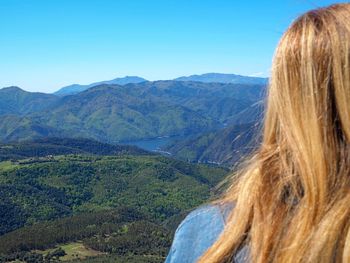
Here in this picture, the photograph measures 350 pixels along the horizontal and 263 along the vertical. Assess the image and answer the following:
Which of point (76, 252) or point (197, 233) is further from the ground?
point (197, 233)

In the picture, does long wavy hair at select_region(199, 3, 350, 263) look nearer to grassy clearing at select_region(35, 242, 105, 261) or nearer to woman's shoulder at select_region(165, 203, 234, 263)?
woman's shoulder at select_region(165, 203, 234, 263)

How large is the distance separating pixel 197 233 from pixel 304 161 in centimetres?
74

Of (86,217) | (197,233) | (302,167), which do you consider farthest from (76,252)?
(302,167)

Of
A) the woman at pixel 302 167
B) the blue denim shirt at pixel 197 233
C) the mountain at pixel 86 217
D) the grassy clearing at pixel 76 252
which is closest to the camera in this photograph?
the woman at pixel 302 167

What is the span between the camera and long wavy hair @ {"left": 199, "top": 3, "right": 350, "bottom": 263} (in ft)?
7.36

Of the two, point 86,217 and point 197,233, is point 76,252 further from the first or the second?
point 197,233


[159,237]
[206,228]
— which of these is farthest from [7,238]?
[206,228]

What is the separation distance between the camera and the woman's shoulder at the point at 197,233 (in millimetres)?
2670

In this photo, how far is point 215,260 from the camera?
7.89 feet

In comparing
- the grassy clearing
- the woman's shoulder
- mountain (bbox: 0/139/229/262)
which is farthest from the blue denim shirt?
the grassy clearing

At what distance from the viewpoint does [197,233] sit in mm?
2713

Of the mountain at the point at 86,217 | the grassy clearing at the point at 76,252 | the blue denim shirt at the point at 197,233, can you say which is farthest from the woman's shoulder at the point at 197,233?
the grassy clearing at the point at 76,252

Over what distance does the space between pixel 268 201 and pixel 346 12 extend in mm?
1057

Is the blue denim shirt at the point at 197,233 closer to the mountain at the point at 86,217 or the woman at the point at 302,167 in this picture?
the woman at the point at 302,167
